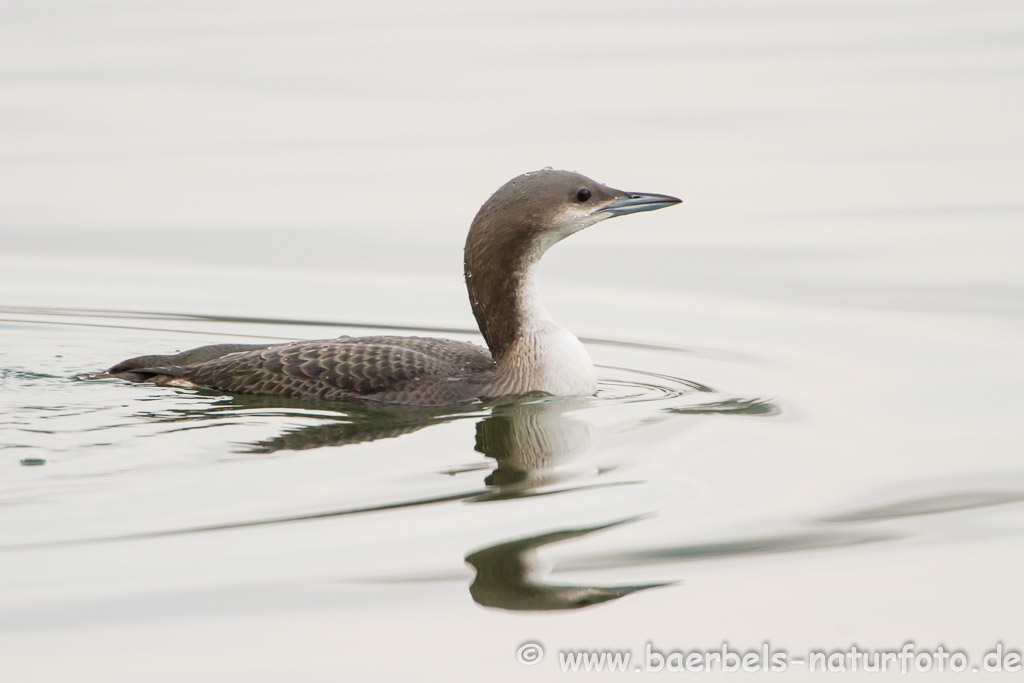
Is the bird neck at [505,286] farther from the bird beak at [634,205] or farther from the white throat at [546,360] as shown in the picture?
the bird beak at [634,205]

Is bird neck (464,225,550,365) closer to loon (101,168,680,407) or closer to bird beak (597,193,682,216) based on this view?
loon (101,168,680,407)

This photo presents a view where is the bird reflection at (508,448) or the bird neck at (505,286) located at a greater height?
the bird neck at (505,286)

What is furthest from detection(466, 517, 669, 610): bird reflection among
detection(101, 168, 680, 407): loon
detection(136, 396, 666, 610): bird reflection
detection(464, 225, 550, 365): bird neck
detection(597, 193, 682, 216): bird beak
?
detection(597, 193, 682, 216): bird beak

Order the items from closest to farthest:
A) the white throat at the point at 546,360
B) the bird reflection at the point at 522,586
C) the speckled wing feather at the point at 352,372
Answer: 1. the bird reflection at the point at 522,586
2. the speckled wing feather at the point at 352,372
3. the white throat at the point at 546,360

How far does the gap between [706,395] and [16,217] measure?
5871 mm

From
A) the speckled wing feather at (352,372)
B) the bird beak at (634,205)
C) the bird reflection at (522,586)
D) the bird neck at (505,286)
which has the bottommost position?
the bird reflection at (522,586)

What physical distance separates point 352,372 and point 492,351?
28.7 inches

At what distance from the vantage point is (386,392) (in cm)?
723

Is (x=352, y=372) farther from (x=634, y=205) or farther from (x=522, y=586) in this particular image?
(x=522, y=586)

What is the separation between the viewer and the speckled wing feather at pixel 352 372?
7230 millimetres

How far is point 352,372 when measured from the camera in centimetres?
723

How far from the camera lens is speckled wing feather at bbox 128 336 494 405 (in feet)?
23.7

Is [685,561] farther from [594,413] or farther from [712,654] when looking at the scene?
[594,413]

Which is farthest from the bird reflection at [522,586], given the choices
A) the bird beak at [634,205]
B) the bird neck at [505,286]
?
the bird beak at [634,205]
